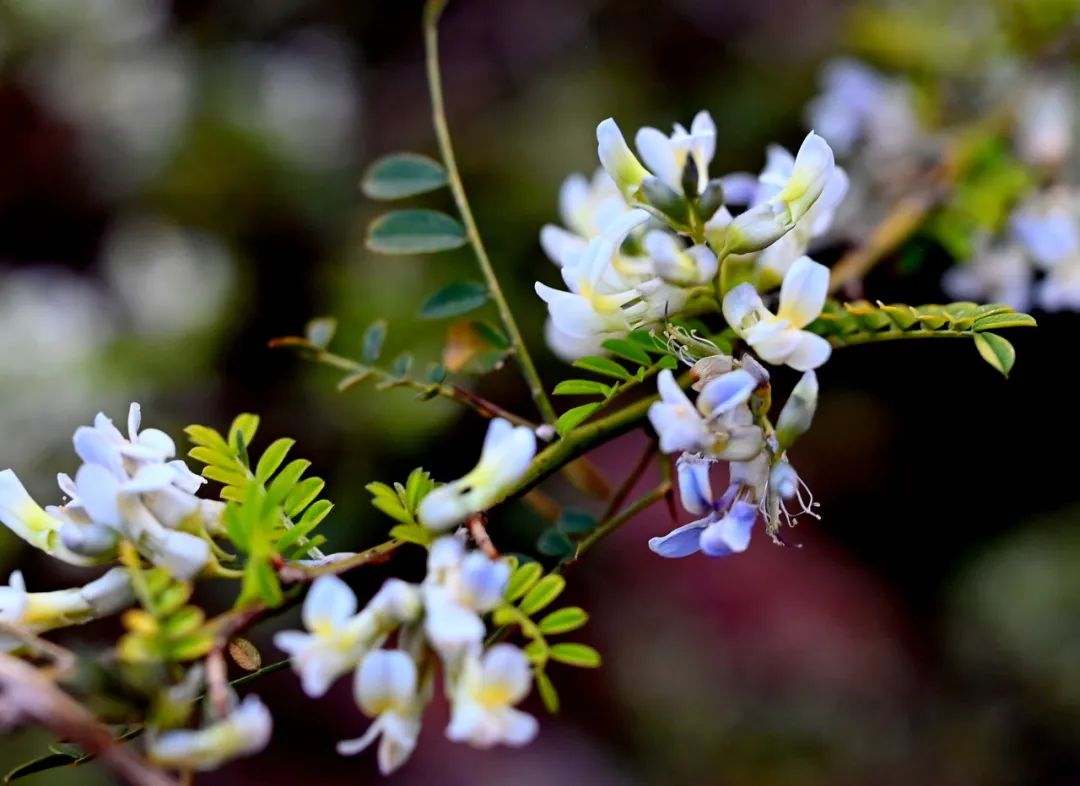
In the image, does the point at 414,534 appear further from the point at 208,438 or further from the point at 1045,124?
the point at 1045,124

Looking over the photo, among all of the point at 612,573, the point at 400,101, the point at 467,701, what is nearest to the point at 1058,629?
the point at 612,573

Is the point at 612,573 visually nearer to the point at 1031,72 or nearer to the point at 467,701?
the point at 1031,72

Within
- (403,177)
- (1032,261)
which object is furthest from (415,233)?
(1032,261)

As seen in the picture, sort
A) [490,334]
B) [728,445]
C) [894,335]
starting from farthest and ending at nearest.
Answer: [490,334]
[894,335]
[728,445]

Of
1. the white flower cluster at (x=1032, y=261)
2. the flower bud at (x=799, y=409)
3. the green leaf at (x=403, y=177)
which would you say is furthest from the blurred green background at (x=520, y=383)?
the flower bud at (x=799, y=409)

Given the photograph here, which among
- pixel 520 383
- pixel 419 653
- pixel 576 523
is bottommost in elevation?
pixel 520 383

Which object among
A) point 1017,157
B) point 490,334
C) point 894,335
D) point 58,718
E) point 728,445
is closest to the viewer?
point 58,718

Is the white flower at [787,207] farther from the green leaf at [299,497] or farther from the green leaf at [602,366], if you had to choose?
the green leaf at [299,497]

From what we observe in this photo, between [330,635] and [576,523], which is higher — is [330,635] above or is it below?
above

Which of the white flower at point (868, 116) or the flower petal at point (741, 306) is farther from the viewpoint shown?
the white flower at point (868, 116)
